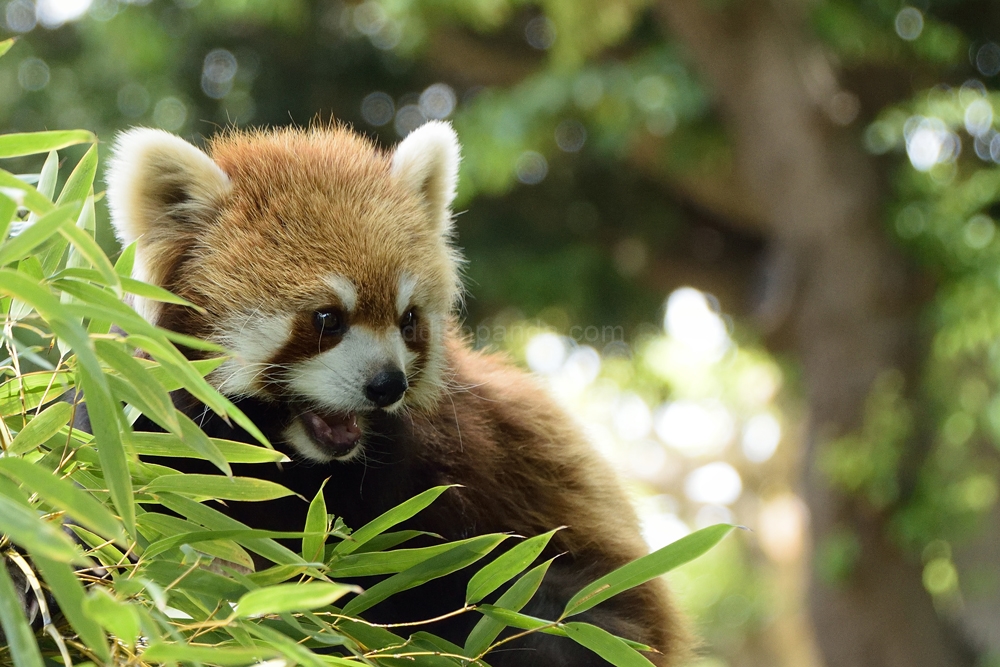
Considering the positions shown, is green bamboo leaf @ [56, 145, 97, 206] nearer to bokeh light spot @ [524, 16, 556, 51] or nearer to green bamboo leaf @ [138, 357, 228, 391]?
green bamboo leaf @ [138, 357, 228, 391]

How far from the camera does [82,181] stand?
1024 mm

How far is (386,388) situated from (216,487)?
413 mm

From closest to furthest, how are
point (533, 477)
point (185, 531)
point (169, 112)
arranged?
point (185, 531) < point (533, 477) < point (169, 112)

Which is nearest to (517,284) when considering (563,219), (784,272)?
(563,219)

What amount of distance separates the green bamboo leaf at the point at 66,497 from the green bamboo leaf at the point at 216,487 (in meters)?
0.19

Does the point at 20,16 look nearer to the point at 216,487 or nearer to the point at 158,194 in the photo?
the point at 158,194

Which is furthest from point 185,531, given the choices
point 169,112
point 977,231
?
point 169,112

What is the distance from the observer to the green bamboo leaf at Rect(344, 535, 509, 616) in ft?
3.26

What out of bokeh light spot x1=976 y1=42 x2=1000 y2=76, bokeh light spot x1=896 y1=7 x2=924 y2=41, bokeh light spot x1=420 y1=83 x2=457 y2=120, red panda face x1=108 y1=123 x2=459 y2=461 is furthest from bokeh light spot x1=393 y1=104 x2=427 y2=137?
red panda face x1=108 y1=123 x2=459 y2=461

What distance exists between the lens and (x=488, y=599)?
1448 millimetres

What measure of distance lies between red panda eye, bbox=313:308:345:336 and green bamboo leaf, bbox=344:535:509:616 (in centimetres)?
44

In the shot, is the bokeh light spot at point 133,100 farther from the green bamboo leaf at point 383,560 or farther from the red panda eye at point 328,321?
the green bamboo leaf at point 383,560

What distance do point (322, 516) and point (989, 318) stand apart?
10.8ft

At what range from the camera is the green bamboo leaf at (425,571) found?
39.2 inches
